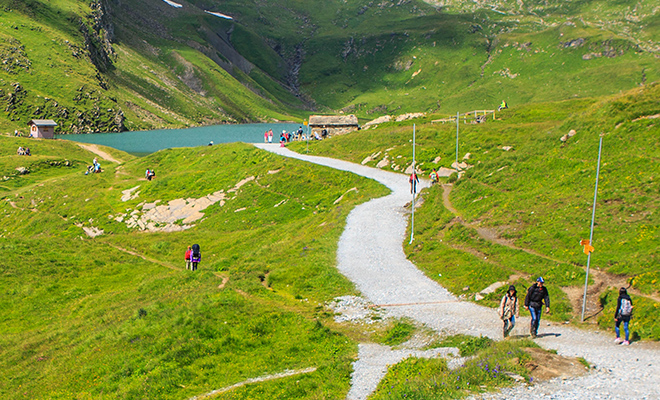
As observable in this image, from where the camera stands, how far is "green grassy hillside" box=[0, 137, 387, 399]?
62.2 ft

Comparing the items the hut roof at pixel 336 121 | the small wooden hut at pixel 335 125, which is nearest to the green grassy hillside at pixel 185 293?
the small wooden hut at pixel 335 125

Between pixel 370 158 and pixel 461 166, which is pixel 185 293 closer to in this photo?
pixel 461 166

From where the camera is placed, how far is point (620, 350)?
1703 cm

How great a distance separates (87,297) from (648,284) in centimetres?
3031

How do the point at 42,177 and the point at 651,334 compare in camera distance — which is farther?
the point at 42,177

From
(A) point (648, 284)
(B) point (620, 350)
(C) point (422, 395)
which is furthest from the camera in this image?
(A) point (648, 284)

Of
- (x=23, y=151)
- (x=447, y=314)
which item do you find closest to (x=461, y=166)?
(x=447, y=314)

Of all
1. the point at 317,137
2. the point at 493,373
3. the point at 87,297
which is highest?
the point at 317,137

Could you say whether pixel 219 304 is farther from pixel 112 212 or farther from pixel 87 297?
A: pixel 112 212

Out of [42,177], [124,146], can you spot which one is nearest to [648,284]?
[42,177]

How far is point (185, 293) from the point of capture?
89.3ft

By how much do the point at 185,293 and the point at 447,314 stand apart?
13.7 metres

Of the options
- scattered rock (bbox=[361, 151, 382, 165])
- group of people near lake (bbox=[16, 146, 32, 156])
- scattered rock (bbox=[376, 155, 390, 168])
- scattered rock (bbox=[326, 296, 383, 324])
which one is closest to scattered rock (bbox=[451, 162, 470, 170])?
scattered rock (bbox=[376, 155, 390, 168])

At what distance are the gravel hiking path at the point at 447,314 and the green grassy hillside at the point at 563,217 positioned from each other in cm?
119
